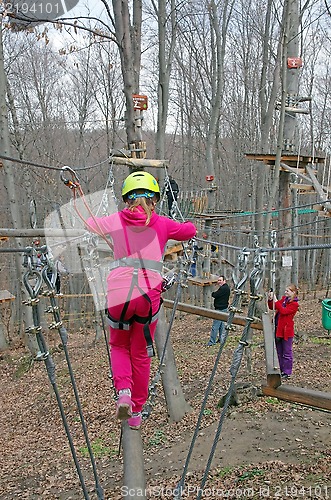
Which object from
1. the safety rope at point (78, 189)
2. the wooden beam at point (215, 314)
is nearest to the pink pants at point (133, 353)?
the safety rope at point (78, 189)

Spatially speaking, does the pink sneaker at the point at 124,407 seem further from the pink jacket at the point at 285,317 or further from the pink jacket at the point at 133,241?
the pink jacket at the point at 285,317

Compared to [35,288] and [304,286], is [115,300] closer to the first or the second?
[35,288]

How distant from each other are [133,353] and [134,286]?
405 mm

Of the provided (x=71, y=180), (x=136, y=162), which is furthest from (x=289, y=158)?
(x=71, y=180)

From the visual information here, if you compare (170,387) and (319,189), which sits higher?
(319,189)

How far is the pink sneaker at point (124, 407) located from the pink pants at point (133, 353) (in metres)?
0.07

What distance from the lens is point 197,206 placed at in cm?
1273

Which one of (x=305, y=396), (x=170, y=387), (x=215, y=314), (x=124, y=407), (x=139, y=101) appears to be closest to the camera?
(x=124, y=407)

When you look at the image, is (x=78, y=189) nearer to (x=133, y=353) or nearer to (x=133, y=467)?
(x=133, y=353)

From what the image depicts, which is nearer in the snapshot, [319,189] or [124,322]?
[124,322]

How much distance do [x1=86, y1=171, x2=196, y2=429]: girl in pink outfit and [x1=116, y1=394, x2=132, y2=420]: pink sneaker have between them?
3 centimetres

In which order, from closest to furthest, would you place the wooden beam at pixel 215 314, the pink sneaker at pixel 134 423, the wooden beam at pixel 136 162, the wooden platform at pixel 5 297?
the pink sneaker at pixel 134 423
the wooden beam at pixel 215 314
the wooden beam at pixel 136 162
the wooden platform at pixel 5 297

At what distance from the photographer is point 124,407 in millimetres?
2441

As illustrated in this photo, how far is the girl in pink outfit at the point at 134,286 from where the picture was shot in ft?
8.46
